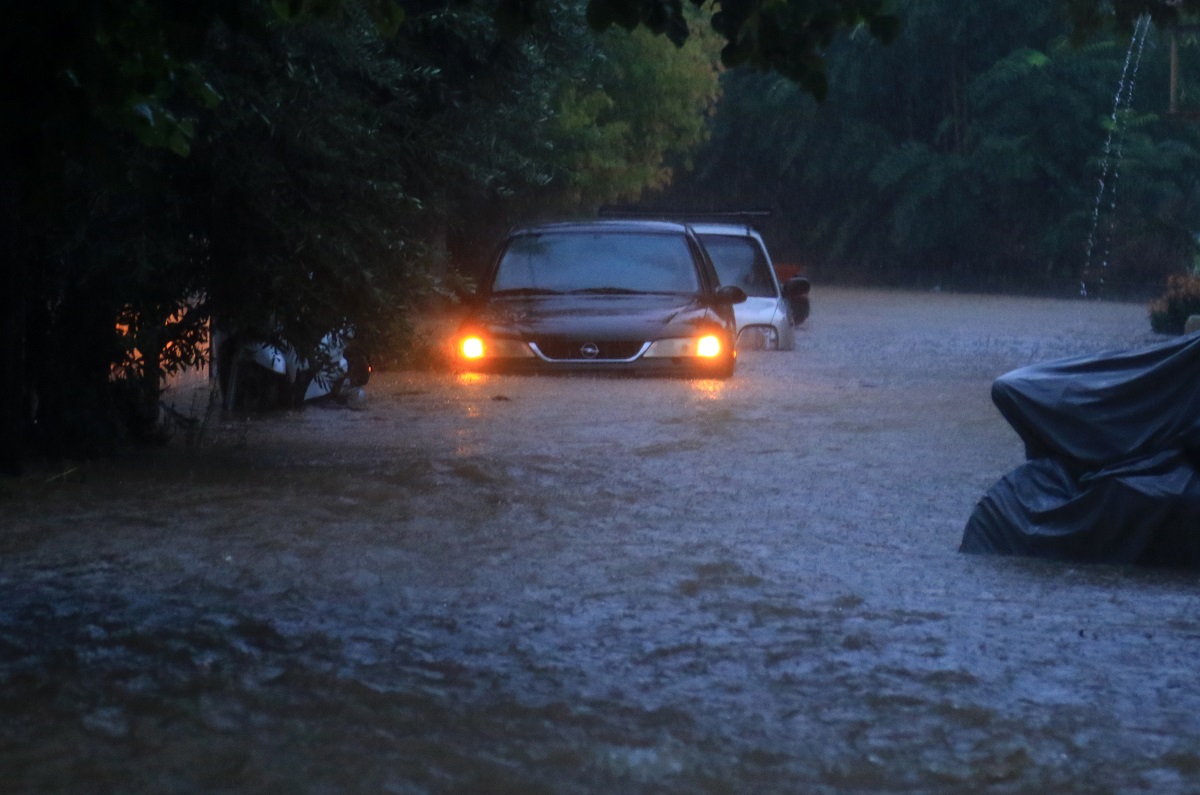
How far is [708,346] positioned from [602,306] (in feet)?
3.04

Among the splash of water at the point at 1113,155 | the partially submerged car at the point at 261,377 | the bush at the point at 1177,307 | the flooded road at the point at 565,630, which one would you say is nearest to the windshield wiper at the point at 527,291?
the partially submerged car at the point at 261,377

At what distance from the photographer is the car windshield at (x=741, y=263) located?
61.7ft

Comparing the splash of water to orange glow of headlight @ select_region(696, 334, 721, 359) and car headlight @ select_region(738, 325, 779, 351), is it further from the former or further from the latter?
orange glow of headlight @ select_region(696, 334, 721, 359)

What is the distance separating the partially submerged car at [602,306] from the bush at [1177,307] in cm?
1067

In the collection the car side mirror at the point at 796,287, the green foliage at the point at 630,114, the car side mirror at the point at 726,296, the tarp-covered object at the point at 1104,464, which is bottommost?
the tarp-covered object at the point at 1104,464

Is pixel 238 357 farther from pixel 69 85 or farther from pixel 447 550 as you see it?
pixel 69 85

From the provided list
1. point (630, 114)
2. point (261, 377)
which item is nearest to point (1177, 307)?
point (630, 114)

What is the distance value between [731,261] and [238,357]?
7607 mm

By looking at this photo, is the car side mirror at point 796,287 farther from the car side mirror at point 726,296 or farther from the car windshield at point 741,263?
the car side mirror at point 726,296

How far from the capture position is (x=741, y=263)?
18906mm

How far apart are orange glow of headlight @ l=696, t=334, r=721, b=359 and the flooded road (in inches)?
131

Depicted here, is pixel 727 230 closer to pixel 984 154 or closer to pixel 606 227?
pixel 606 227

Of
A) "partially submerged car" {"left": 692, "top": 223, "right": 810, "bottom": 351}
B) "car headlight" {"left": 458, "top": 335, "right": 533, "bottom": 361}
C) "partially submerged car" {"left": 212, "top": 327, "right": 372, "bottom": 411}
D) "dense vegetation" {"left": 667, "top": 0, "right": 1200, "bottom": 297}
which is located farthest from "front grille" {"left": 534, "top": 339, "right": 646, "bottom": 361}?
"dense vegetation" {"left": 667, "top": 0, "right": 1200, "bottom": 297}

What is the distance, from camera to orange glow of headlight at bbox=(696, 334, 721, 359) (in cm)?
1441
